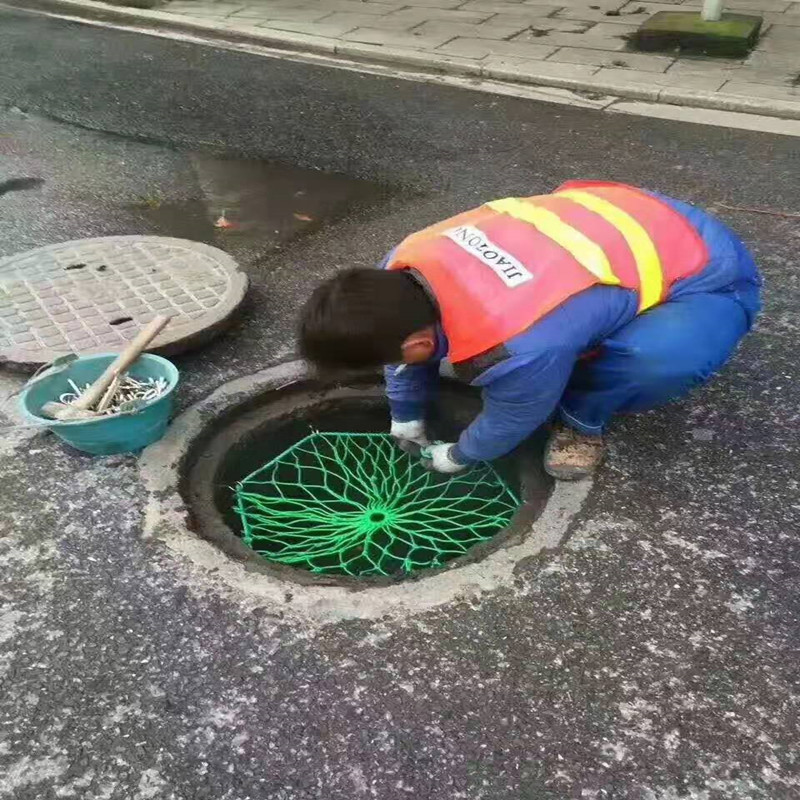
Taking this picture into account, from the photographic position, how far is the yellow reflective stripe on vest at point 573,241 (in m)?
2.20

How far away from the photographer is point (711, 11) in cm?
659

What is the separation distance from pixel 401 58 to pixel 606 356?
16.8 ft

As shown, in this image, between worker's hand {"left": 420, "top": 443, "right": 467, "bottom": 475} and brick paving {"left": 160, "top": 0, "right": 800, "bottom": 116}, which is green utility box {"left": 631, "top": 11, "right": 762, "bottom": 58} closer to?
brick paving {"left": 160, "top": 0, "right": 800, "bottom": 116}

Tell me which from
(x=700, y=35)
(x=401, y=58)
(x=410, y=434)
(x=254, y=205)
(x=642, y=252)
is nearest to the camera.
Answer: (x=642, y=252)

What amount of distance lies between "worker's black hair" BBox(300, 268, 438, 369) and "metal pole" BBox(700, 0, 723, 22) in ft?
18.8

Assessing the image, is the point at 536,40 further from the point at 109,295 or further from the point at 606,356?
the point at 606,356

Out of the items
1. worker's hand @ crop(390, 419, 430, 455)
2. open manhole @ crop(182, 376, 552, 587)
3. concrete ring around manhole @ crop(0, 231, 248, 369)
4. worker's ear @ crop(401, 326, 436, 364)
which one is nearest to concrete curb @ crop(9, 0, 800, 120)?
concrete ring around manhole @ crop(0, 231, 248, 369)

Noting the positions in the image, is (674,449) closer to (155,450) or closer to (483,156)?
(155,450)

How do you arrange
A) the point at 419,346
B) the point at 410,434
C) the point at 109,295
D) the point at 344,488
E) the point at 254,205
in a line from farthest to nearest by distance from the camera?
the point at 254,205
the point at 109,295
the point at 344,488
the point at 410,434
the point at 419,346

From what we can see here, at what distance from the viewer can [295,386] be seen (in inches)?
121

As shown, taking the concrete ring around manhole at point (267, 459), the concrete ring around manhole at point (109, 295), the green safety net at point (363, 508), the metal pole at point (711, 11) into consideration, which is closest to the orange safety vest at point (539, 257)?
the concrete ring around manhole at point (267, 459)

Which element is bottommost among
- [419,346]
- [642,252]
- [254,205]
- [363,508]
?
[363,508]

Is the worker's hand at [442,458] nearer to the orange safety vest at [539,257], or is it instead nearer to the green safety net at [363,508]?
the green safety net at [363,508]

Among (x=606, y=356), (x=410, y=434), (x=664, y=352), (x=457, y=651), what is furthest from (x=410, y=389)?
(x=457, y=651)
